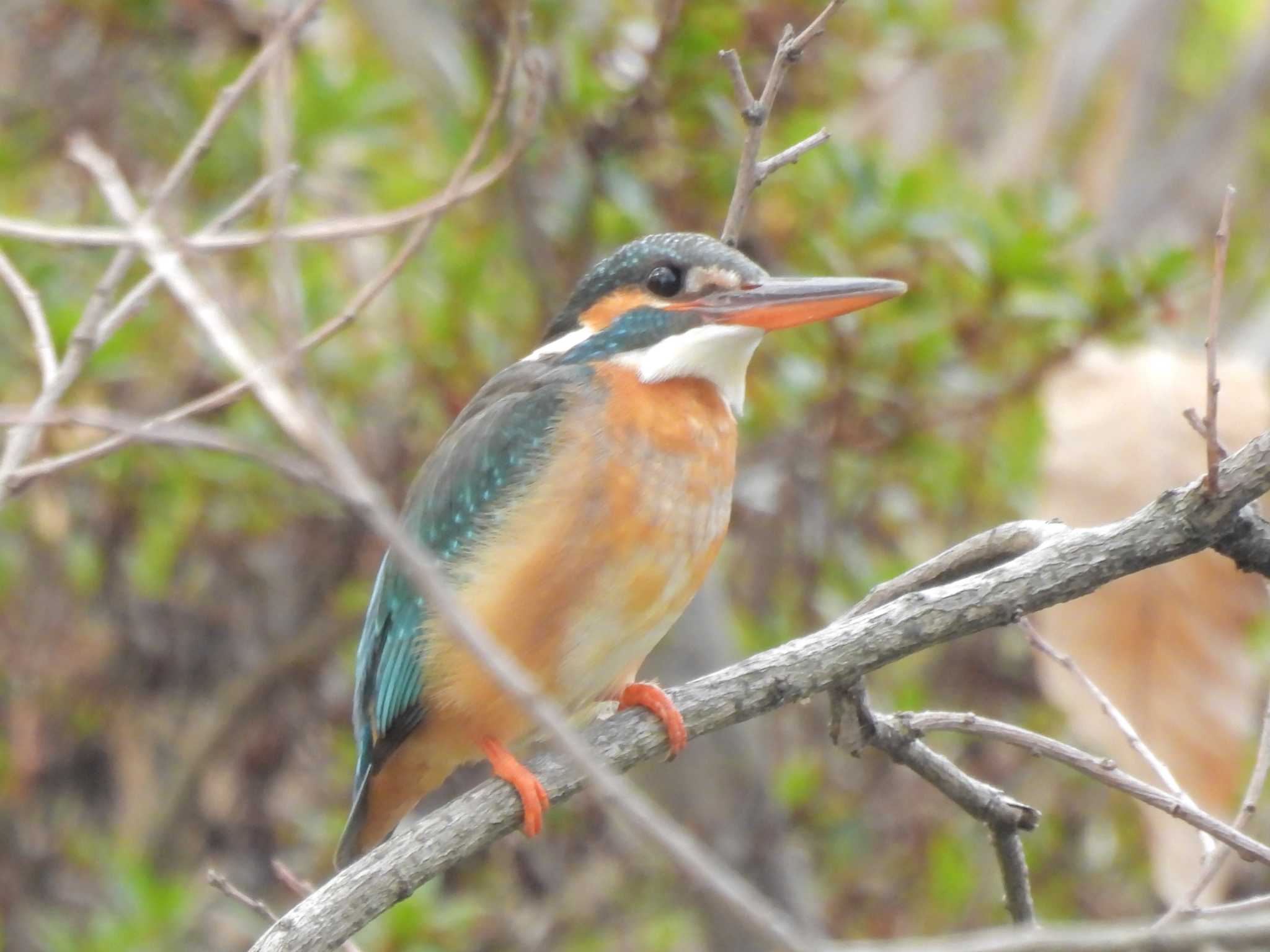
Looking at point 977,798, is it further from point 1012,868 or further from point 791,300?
point 791,300

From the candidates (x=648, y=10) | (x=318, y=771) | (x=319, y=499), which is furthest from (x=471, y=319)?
(x=318, y=771)

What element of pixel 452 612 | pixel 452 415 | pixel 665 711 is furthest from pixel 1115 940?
pixel 452 415

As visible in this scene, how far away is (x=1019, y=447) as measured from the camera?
12.3 feet

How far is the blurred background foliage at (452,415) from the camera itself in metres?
3.57

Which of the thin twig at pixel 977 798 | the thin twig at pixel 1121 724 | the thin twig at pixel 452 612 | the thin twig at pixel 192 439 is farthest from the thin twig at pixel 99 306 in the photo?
the thin twig at pixel 1121 724

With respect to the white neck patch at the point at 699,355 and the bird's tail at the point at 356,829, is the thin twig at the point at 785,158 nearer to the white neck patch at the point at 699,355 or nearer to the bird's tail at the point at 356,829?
the white neck patch at the point at 699,355

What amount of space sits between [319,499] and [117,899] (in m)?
1.01

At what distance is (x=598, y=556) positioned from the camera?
7.76 feet

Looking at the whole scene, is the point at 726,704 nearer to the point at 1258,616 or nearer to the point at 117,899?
the point at 1258,616

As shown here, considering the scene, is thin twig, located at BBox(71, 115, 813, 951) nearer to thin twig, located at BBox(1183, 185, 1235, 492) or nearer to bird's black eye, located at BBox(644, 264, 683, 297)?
thin twig, located at BBox(1183, 185, 1235, 492)

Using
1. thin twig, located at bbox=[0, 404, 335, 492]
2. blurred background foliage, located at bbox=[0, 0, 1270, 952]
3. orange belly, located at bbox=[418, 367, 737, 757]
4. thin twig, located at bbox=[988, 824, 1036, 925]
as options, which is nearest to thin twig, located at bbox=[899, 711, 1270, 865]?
thin twig, located at bbox=[988, 824, 1036, 925]

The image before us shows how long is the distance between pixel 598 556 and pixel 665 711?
285 millimetres

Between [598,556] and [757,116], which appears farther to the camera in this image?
[598,556]

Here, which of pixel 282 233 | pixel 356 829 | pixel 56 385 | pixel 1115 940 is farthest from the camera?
pixel 356 829
